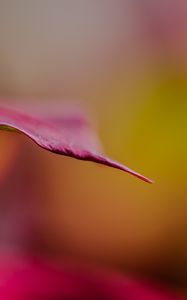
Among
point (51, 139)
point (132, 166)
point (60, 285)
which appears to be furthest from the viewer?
point (132, 166)

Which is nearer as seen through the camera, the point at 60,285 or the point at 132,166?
the point at 60,285

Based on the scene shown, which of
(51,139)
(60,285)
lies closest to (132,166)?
(60,285)

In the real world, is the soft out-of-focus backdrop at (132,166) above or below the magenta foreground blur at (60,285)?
above

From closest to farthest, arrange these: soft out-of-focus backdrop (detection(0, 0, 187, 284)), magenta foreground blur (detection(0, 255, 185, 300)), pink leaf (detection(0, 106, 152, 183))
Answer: pink leaf (detection(0, 106, 152, 183)) → magenta foreground blur (detection(0, 255, 185, 300)) → soft out-of-focus backdrop (detection(0, 0, 187, 284))

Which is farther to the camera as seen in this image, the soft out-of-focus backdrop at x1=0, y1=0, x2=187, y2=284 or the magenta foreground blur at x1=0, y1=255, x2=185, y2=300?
the soft out-of-focus backdrop at x1=0, y1=0, x2=187, y2=284

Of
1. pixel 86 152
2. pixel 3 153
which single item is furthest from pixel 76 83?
pixel 86 152

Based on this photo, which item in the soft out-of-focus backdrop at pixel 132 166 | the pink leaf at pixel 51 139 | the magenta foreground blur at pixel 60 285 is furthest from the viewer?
the soft out-of-focus backdrop at pixel 132 166

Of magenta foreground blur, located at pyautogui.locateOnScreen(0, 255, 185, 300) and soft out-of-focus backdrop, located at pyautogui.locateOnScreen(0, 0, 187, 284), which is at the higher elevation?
soft out-of-focus backdrop, located at pyautogui.locateOnScreen(0, 0, 187, 284)

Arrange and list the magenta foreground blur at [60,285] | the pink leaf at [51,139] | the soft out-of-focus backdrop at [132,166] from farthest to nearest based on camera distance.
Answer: the soft out-of-focus backdrop at [132,166]
the magenta foreground blur at [60,285]
the pink leaf at [51,139]

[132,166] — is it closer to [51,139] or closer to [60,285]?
[60,285]

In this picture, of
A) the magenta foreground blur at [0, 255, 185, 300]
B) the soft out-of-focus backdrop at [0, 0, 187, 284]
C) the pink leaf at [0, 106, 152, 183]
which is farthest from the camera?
the soft out-of-focus backdrop at [0, 0, 187, 284]

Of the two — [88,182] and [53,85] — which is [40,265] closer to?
[88,182]
